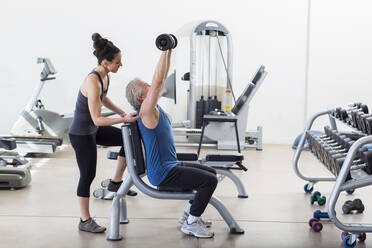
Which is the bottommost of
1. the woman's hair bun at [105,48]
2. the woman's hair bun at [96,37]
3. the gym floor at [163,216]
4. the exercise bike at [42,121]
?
the gym floor at [163,216]

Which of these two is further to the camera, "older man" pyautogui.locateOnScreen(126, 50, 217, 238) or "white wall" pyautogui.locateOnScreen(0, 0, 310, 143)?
"white wall" pyautogui.locateOnScreen(0, 0, 310, 143)

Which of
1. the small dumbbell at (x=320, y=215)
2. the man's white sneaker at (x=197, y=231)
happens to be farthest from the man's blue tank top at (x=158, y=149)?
the small dumbbell at (x=320, y=215)

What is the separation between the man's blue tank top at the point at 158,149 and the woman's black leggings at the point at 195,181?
0.14 ft

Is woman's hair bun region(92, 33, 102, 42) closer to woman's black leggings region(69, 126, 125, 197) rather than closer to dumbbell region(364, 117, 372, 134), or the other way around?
woman's black leggings region(69, 126, 125, 197)

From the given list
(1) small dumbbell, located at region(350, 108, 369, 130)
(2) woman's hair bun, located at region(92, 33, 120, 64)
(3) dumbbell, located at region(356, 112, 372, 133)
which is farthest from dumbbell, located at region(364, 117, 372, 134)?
(2) woman's hair bun, located at region(92, 33, 120, 64)

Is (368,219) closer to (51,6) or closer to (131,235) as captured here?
(131,235)

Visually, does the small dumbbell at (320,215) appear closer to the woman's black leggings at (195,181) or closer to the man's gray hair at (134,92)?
the woman's black leggings at (195,181)

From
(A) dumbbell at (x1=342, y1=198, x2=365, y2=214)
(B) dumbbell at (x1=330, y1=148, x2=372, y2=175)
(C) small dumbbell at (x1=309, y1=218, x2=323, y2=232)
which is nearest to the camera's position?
(B) dumbbell at (x1=330, y1=148, x2=372, y2=175)

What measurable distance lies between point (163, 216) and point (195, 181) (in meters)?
0.80

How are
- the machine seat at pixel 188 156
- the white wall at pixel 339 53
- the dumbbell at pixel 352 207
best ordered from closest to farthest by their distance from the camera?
the dumbbell at pixel 352 207 → the machine seat at pixel 188 156 → the white wall at pixel 339 53

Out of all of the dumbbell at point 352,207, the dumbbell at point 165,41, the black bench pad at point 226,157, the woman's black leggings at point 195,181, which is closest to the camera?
the dumbbell at point 165,41

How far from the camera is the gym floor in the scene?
322cm

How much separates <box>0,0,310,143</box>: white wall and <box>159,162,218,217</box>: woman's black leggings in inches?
179

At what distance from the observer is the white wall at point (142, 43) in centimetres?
744
